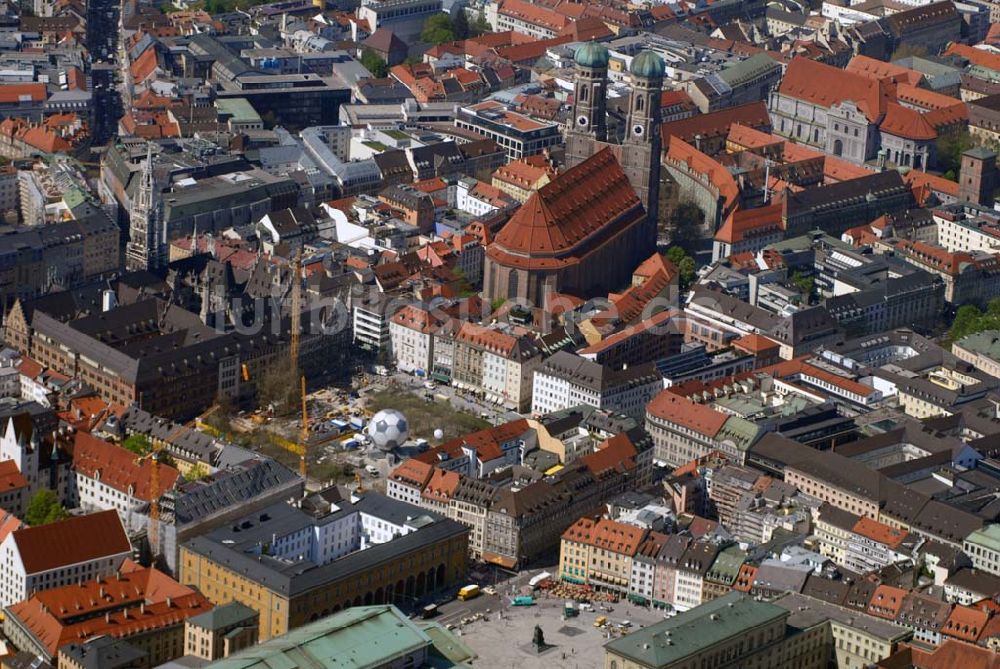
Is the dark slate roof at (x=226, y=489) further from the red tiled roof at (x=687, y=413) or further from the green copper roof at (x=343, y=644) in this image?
the red tiled roof at (x=687, y=413)

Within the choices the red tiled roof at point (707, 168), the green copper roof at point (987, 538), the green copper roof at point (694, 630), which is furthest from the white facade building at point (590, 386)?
the red tiled roof at point (707, 168)

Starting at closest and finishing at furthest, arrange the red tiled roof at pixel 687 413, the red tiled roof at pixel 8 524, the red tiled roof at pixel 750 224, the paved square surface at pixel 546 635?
the paved square surface at pixel 546 635 < the red tiled roof at pixel 8 524 < the red tiled roof at pixel 687 413 < the red tiled roof at pixel 750 224

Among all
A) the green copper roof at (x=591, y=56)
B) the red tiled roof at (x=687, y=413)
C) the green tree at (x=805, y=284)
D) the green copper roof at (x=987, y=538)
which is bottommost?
the green tree at (x=805, y=284)

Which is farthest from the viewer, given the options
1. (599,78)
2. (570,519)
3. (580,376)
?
(599,78)

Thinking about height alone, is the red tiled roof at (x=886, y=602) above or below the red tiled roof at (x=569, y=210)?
below

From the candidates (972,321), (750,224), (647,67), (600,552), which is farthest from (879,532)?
(647,67)

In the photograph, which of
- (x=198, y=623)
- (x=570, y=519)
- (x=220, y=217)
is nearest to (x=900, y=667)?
(x=570, y=519)

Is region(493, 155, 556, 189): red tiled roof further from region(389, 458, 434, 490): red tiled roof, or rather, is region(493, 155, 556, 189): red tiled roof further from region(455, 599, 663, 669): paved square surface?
region(455, 599, 663, 669): paved square surface

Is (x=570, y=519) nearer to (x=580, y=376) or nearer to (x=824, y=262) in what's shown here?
(x=580, y=376)
